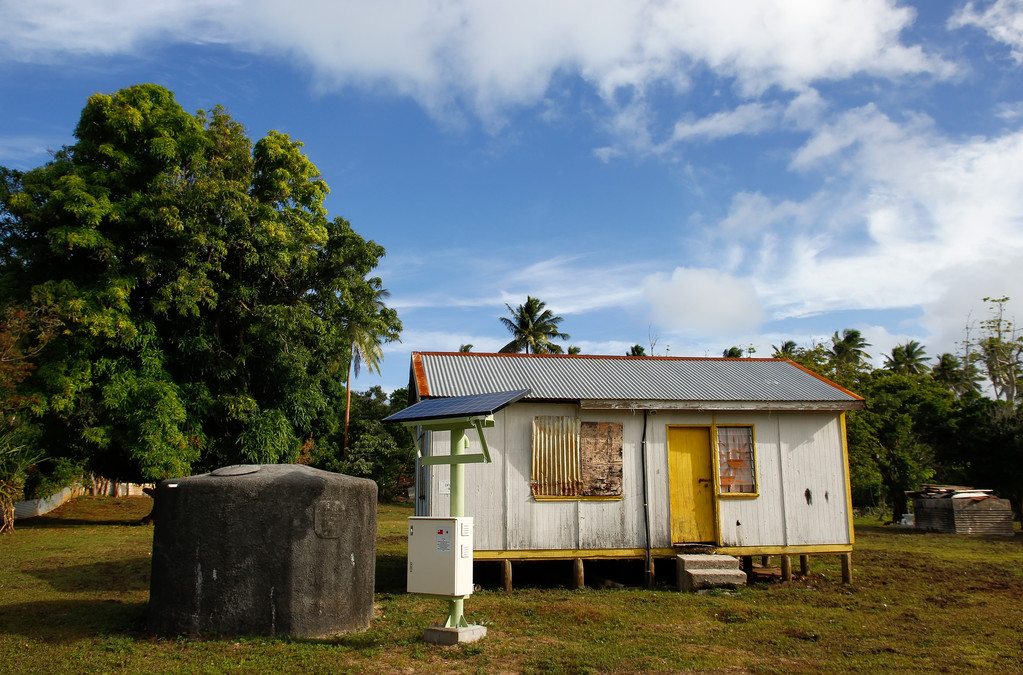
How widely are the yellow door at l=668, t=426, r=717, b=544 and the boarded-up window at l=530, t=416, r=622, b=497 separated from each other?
110 cm

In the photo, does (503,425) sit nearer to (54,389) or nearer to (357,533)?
(357,533)

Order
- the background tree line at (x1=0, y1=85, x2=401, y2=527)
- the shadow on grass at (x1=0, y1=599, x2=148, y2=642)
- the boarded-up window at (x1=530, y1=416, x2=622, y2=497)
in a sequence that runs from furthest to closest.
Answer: the background tree line at (x1=0, y1=85, x2=401, y2=527), the boarded-up window at (x1=530, y1=416, x2=622, y2=497), the shadow on grass at (x1=0, y1=599, x2=148, y2=642)

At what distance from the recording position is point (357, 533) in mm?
8742

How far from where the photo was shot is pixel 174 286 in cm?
1959

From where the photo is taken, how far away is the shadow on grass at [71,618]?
8202 millimetres

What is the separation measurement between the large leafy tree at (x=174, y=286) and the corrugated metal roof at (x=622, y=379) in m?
8.89

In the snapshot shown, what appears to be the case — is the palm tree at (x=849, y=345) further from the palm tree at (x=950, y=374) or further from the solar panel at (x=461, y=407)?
the solar panel at (x=461, y=407)

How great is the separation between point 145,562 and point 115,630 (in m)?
6.21

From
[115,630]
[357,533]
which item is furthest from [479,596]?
[115,630]

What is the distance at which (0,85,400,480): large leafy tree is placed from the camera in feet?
62.8

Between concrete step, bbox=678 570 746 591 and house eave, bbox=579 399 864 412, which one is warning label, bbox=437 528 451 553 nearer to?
house eave, bbox=579 399 864 412

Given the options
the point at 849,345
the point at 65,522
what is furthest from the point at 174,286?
the point at 849,345

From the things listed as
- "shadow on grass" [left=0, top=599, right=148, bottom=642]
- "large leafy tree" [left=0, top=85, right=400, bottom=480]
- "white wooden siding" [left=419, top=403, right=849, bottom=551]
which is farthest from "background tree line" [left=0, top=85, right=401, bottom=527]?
"white wooden siding" [left=419, top=403, right=849, bottom=551]

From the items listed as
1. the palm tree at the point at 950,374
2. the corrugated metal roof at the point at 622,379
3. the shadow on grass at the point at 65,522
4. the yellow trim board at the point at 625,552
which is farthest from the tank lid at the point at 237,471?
the palm tree at the point at 950,374
